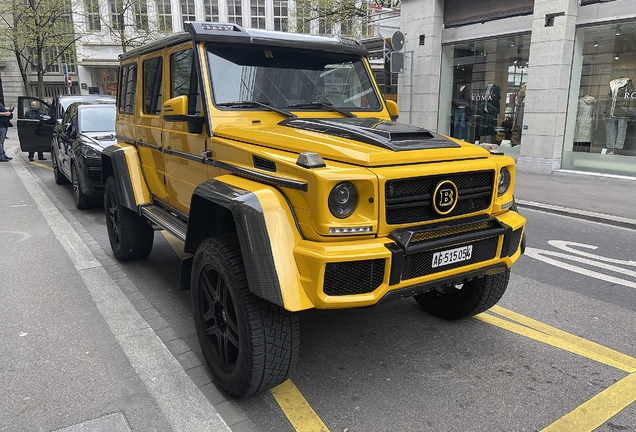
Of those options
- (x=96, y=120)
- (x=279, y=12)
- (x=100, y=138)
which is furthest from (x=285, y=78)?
(x=279, y=12)

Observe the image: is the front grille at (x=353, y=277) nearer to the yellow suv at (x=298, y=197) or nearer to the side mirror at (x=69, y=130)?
the yellow suv at (x=298, y=197)

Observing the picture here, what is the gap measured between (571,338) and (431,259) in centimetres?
177

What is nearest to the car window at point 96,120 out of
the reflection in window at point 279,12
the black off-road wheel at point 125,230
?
the black off-road wheel at point 125,230

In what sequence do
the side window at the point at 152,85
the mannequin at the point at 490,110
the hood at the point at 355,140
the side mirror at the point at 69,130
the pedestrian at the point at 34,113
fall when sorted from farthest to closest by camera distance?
1. the mannequin at the point at 490,110
2. the pedestrian at the point at 34,113
3. the side mirror at the point at 69,130
4. the side window at the point at 152,85
5. the hood at the point at 355,140

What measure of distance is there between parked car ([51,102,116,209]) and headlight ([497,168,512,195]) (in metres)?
6.57

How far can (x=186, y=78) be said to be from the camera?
3951mm

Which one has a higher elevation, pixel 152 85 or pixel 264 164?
pixel 152 85

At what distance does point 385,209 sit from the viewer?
268 centimetres

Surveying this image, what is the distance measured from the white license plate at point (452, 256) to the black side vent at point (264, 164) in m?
1.05

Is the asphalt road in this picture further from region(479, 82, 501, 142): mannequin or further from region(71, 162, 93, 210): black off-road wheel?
region(479, 82, 501, 142): mannequin

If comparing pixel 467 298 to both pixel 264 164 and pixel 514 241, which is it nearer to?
pixel 514 241

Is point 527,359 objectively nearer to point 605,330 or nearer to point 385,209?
point 605,330

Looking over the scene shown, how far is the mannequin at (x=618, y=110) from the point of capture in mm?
11930

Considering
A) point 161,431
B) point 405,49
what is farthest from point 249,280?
point 405,49
